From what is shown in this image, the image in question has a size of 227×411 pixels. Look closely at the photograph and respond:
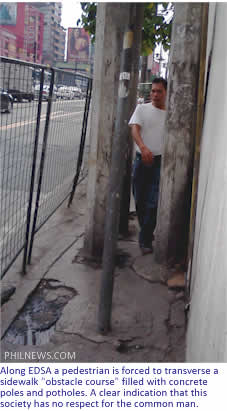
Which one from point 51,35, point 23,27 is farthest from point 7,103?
point 51,35

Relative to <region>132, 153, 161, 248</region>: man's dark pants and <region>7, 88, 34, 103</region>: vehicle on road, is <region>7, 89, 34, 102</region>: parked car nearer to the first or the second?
<region>7, 88, 34, 103</region>: vehicle on road

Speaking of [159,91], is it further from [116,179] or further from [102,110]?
[116,179]

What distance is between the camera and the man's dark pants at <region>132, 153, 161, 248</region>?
14.4 ft

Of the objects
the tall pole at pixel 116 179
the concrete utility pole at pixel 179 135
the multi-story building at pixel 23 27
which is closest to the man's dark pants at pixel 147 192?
the concrete utility pole at pixel 179 135

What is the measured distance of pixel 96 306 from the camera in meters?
3.40

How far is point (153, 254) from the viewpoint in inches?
169

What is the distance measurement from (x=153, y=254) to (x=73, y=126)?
2181 mm

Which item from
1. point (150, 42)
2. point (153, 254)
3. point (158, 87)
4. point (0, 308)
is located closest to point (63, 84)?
point (158, 87)

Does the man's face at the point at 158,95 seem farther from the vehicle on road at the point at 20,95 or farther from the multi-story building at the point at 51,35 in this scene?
the multi-story building at the point at 51,35

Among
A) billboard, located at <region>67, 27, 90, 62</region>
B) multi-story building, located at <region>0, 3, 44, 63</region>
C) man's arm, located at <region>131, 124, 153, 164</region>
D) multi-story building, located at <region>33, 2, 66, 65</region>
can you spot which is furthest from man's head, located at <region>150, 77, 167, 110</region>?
multi-story building, located at <region>33, 2, 66, 65</region>

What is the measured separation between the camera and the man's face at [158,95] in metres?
4.28

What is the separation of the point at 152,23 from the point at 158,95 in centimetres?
292

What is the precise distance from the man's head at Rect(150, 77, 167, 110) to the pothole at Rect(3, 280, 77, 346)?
1.96 metres

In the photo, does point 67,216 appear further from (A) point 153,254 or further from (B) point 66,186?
(A) point 153,254
